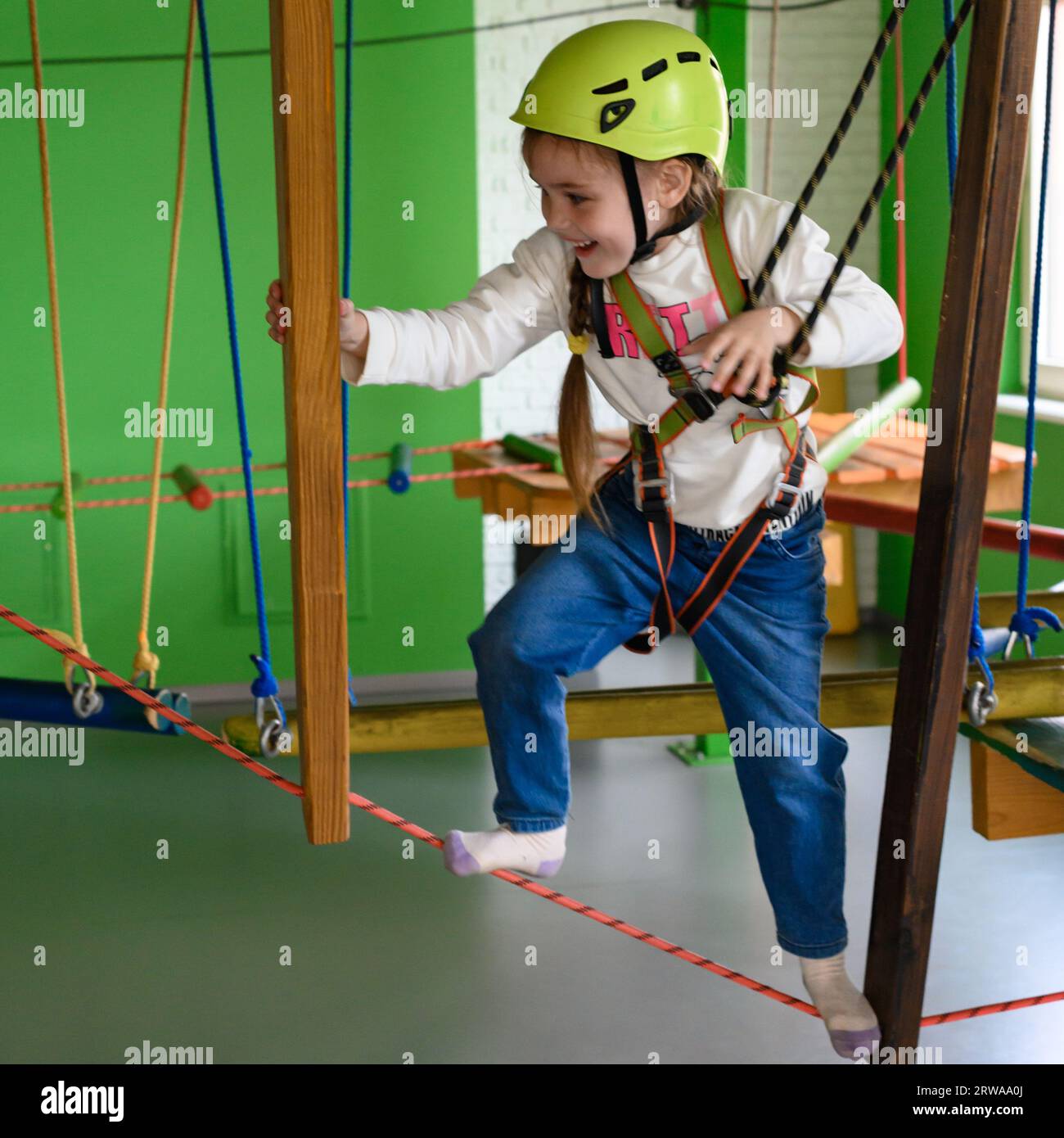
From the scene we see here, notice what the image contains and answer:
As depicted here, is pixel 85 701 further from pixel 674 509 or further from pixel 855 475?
pixel 855 475

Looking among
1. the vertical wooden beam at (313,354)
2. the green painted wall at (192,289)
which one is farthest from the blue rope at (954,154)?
the green painted wall at (192,289)

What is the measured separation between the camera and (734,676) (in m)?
1.71

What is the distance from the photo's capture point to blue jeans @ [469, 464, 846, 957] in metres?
1.68

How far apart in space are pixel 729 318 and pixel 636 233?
0.46 feet

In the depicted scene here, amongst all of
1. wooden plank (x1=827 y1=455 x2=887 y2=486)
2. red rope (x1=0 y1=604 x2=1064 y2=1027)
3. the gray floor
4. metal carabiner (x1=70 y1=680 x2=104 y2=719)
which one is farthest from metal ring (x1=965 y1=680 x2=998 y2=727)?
wooden plank (x1=827 y1=455 x2=887 y2=486)

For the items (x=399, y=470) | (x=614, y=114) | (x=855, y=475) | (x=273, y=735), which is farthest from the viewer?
(x=399, y=470)

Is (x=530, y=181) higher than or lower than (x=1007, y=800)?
higher

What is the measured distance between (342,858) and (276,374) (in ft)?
5.91

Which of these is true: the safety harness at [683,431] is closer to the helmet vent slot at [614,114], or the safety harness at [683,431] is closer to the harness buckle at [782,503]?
the harness buckle at [782,503]

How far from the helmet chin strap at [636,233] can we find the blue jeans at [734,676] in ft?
0.66

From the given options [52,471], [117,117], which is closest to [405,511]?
[52,471]

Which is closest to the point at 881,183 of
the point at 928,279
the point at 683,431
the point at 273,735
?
the point at 683,431

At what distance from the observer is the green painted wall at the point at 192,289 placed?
4.73m

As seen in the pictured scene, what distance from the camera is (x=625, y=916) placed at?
3395 millimetres
